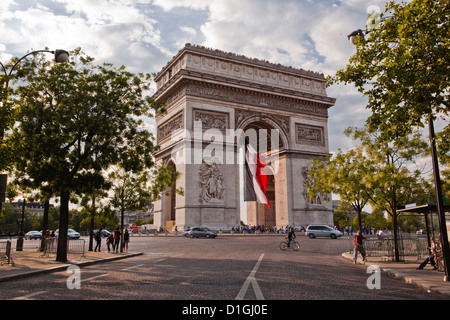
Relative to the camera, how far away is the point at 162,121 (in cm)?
4753

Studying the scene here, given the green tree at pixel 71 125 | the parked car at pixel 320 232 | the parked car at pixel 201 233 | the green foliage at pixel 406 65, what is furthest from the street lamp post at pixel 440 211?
the parked car at pixel 320 232

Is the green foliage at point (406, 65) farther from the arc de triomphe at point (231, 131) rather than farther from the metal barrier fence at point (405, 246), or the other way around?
the arc de triomphe at point (231, 131)

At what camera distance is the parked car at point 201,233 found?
3525 centimetres

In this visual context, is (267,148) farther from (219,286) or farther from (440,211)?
(219,286)

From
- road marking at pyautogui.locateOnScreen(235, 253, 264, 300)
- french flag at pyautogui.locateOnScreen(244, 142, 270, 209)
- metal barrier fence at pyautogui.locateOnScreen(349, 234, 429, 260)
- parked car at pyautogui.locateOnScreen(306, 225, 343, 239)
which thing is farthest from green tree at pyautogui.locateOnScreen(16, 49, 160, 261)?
french flag at pyautogui.locateOnScreen(244, 142, 270, 209)

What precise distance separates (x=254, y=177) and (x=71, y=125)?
111 ft

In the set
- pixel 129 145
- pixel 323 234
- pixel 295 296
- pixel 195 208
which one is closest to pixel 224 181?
pixel 195 208

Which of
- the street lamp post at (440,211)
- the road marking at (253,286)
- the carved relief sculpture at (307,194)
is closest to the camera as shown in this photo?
the road marking at (253,286)

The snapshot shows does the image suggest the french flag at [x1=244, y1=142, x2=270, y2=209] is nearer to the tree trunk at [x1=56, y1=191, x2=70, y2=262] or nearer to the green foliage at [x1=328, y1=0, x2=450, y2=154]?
the tree trunk at [x1=56, y1=191, x2=70, y2=262]

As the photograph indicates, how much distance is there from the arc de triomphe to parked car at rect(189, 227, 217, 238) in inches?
100

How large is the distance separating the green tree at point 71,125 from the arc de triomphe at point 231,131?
21.2m

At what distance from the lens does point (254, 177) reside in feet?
158

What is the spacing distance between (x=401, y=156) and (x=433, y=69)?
30.6 feet

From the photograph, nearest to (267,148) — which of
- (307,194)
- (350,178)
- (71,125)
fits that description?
(307,194)
